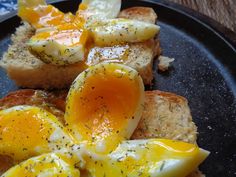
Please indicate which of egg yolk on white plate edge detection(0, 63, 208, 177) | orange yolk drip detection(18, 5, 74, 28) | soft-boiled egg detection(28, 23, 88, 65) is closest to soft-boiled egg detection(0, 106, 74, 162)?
egg yolk on white plate edge detection(0, 63, 208, 177)

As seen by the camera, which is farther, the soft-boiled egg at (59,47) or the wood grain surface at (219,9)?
the wood grain surface at (219,9)

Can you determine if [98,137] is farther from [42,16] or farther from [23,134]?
[42,16]

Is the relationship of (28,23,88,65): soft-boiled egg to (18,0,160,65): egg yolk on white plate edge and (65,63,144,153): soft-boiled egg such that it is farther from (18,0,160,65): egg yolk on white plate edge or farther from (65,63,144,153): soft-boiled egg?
(65,63,144,153): soft-boiled egg

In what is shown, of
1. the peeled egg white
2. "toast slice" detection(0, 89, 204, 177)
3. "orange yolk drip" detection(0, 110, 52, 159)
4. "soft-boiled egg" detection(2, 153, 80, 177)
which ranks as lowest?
"toast slice" detection(0, 89, 204, 177)

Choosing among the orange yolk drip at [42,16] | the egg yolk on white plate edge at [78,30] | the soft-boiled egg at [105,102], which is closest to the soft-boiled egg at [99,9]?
the egg yolk on white plate edge at [78,30]

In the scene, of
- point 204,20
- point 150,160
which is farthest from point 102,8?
point 150,160

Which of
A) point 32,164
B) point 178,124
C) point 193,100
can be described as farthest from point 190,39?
point 32,164

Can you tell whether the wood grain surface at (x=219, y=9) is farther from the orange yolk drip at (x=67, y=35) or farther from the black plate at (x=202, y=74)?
the orange yolk drip at (x=67, y=35)
